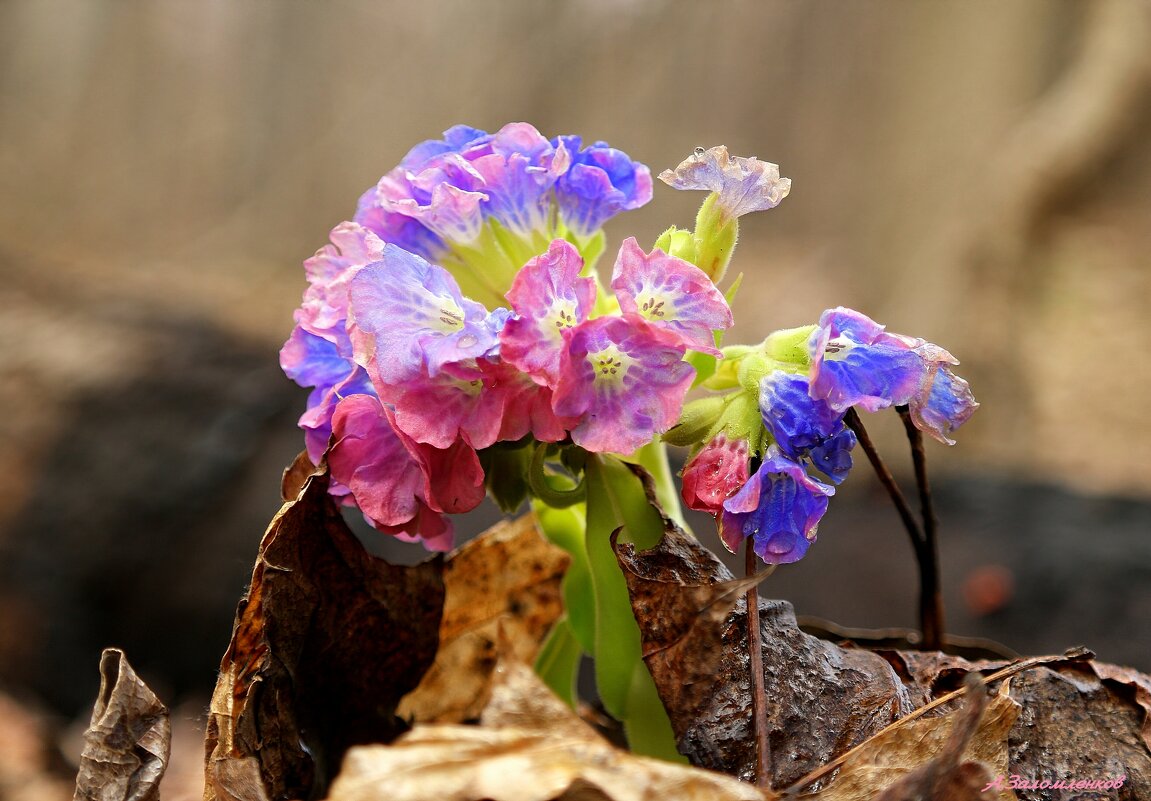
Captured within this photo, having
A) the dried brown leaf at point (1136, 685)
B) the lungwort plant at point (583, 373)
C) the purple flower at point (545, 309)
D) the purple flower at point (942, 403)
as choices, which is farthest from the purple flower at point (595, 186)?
the dried brown leaf at point (1136, 685)

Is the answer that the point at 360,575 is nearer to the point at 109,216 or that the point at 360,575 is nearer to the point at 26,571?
the point at 26,571

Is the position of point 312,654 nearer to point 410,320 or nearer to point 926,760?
point 410,320

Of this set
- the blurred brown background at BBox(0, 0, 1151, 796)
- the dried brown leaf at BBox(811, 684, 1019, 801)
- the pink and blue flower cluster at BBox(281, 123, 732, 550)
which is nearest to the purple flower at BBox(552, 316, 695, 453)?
the pink and blue flower cluster at BBox(281, 123, 732, 550)

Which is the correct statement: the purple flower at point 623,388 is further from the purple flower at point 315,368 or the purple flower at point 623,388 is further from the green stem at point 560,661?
the green stem at point 560,661

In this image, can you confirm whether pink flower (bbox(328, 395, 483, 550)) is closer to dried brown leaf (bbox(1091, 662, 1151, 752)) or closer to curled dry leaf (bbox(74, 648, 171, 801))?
curled dry leaf (bbox(74, 648, 171, 801))

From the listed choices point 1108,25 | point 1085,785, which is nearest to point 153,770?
point 1085,785
